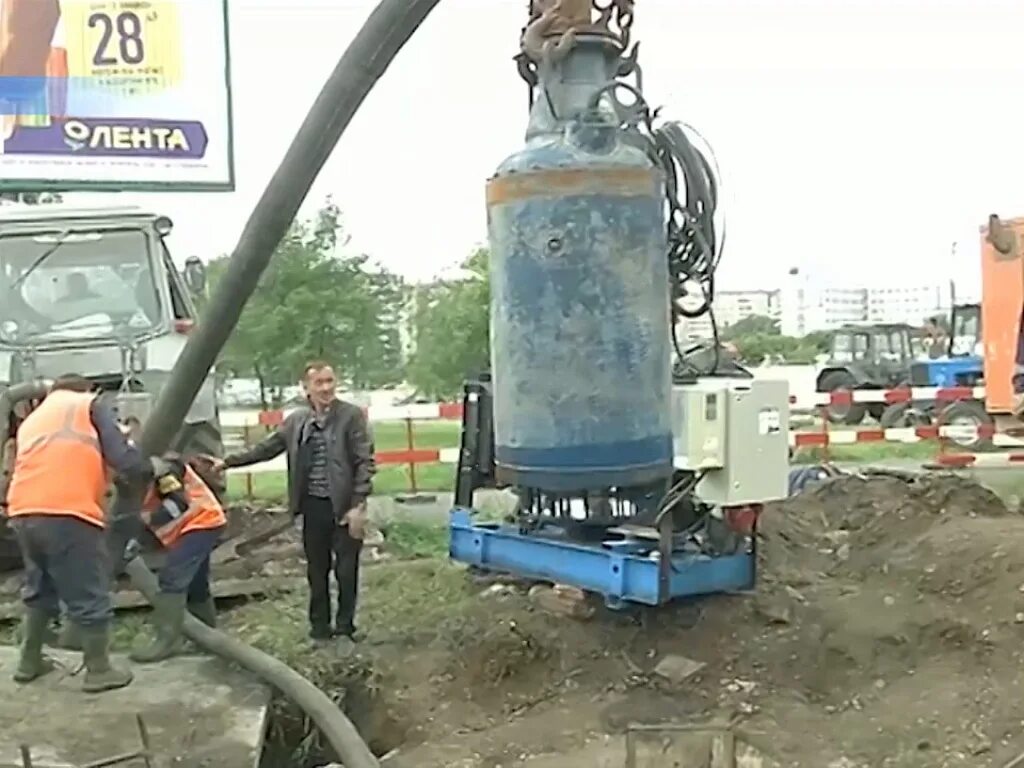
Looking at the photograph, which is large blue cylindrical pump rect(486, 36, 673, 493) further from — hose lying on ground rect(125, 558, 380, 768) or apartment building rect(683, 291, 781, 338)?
hose lying on ground rect(125, 558, 380, 768)

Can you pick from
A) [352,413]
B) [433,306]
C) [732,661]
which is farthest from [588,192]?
[433,306]

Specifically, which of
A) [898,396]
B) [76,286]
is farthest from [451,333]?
[76,286]

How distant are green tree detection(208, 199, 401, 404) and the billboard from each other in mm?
7143

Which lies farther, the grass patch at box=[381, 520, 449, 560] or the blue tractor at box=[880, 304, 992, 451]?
the blue tractor at box=[880, 304, 992, 451]

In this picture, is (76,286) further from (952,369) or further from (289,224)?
(952,369)

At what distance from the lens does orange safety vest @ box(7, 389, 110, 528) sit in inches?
256

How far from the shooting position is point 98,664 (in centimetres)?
671

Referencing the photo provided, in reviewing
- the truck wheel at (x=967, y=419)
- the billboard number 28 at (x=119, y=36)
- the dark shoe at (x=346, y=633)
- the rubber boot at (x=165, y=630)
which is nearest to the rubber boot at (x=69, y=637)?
the rubber boot at (x=165, y=630)

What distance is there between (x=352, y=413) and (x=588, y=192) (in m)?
1.94

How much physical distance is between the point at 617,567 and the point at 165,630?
237 centimetres

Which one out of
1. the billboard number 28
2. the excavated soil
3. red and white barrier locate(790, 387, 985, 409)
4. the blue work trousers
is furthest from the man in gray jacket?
red and white barrier locate(790, 387, 985, 409)

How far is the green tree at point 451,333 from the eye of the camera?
85.6 ft

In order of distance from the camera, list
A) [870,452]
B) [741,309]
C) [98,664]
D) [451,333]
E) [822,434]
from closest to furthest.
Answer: [98,664] < [822,434] < [870,452] < [451,333] < [741,309]

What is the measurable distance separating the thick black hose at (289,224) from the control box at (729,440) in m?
2.09
